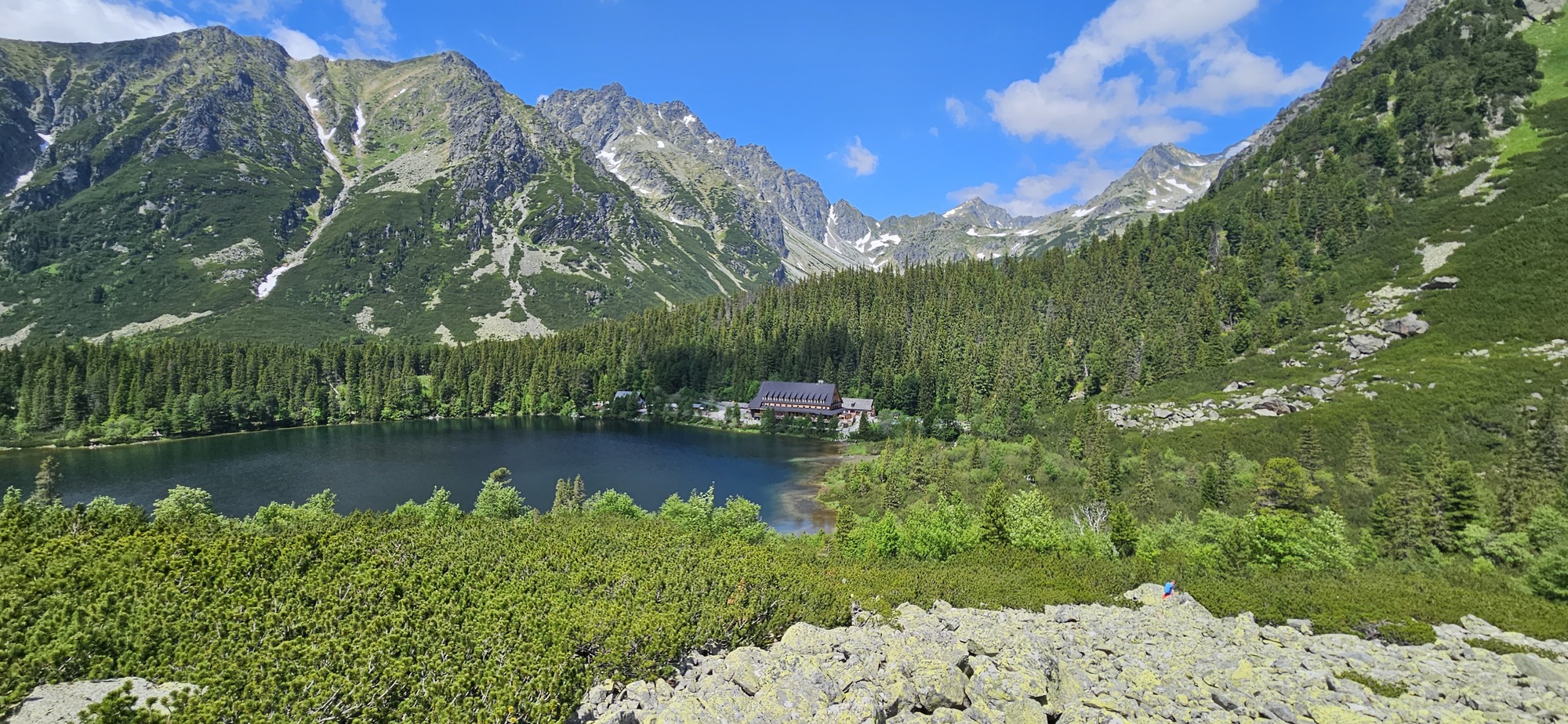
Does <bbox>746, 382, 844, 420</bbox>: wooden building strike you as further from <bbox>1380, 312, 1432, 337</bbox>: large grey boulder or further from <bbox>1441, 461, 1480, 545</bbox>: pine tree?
<bbox>1441, 461, 1480, 545</bbox>: pine tree

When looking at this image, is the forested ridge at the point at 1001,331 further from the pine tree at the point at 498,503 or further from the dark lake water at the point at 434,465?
the pine tree at the point at 498,503

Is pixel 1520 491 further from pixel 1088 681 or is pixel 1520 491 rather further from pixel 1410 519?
pixel 1088 681

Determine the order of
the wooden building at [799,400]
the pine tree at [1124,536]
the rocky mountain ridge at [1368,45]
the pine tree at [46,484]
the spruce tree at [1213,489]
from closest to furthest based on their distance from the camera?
1. the pine tree at [1124,536]
2. the pine tree at [46,484]
3. the spruce tree at [1213,489]
4. the wooden building at [799,400]
5. the rocky mountain ridge at [1368,45]

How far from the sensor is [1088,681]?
15680 millimetres

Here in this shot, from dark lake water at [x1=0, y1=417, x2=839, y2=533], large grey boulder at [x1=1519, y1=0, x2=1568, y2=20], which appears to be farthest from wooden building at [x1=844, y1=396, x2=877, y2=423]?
large grey boulder at [x1=1519, y1=0, x2=1568, y2=20]

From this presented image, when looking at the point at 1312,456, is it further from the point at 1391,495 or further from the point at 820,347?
the point at 820,347

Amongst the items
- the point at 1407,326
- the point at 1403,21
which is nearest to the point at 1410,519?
the point at 1407,326

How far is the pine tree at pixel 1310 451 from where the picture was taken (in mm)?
51562

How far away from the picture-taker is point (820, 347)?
135750 mm

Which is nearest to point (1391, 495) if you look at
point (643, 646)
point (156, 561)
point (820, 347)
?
point (643, 646)

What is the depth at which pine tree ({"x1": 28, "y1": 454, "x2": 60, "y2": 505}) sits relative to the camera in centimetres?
3925

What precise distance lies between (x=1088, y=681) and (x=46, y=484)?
75.5 meters

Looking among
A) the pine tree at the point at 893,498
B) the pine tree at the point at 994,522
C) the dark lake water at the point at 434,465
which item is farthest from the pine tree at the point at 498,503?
the pine tree at the point at 994,522

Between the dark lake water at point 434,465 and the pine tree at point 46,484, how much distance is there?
1053mm
